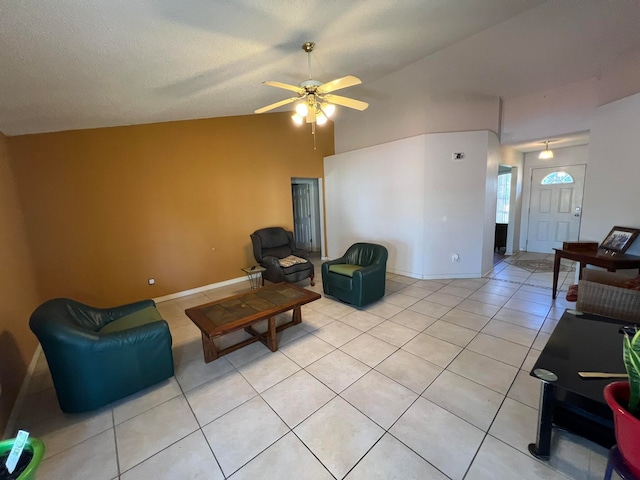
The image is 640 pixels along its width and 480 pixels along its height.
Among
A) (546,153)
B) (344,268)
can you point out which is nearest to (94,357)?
(344,268)

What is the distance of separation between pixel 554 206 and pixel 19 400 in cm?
890

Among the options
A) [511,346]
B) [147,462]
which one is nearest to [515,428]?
[511,346]

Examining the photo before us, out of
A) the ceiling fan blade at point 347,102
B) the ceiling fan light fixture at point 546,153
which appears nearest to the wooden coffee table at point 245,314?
the ceiling fan blade at point 347,102

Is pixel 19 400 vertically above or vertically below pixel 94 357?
below

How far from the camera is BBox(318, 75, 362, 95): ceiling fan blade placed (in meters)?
2.12

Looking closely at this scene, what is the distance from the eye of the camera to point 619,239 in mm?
3094

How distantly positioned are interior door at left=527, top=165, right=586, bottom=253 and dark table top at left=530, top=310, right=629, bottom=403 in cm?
529

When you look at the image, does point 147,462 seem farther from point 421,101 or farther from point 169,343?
point 421,101

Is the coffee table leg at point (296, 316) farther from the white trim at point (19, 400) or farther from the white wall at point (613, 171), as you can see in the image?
the white wall at point (613, 171)

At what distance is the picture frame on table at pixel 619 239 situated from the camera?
9.75 feet

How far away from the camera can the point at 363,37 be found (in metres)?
2.64

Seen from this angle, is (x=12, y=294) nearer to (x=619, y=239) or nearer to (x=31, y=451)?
(x=31, y=451)

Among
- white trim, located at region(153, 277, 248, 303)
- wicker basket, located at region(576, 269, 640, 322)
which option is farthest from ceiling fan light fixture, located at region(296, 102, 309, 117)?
white trim, located at region(153, 277, 248, 303)

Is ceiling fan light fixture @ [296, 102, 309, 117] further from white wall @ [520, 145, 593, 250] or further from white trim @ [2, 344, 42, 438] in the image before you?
white wall @ [520, 145, 593, 250]
